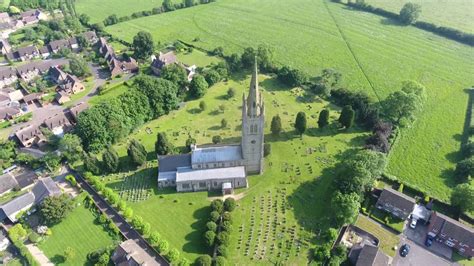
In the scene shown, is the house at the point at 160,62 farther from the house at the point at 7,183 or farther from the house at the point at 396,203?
the house at the point at 396,203

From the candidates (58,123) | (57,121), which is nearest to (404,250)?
(58,123)

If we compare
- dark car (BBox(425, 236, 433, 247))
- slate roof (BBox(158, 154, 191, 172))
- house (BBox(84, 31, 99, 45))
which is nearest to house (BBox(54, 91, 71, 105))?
house (BBox(84, 31, 99, 45))

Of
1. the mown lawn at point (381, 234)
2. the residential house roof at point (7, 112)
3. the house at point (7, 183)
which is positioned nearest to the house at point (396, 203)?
the mown lawn at point (381, 234)

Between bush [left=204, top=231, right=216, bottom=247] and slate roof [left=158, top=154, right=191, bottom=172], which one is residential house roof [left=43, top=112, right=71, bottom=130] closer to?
slate roof [left=158, top=154, right=191, bottom=172]

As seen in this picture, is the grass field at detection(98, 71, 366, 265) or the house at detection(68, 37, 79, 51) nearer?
the grass field at detection(98, 71, 366, 265)

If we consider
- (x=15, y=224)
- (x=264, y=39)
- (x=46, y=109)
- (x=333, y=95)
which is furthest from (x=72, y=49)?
(x=333, y=95)

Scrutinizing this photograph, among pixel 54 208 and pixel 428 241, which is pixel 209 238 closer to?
pixel 54 208
